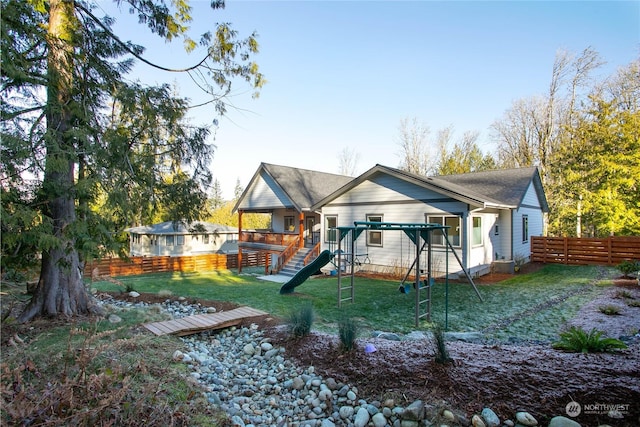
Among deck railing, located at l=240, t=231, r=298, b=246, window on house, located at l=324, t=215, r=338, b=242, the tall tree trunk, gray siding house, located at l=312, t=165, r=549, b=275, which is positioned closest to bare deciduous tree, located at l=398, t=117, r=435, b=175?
gray siding house, located at l=312, t=165, r=549, b=275

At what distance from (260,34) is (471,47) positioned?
8.24 meters

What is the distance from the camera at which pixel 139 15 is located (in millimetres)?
6742

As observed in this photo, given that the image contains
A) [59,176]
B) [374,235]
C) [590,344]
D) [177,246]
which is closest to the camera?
[590,344]

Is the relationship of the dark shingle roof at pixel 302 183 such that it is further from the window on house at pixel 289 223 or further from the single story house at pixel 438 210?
the window on house at pixel 289 223

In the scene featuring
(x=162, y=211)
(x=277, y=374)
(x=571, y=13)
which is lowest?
(x=277, y=374)

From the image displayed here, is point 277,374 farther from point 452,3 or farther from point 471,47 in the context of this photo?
point 471,47

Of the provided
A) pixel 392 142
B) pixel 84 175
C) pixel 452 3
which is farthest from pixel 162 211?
pixel 392 142

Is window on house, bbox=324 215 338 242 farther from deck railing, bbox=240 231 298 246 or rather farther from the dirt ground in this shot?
the dirt ground

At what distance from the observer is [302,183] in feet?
69.3

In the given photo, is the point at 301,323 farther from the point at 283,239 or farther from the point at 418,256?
the point at 283,239

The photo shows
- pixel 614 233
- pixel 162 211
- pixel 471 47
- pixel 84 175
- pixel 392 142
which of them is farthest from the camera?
pixel 392 142

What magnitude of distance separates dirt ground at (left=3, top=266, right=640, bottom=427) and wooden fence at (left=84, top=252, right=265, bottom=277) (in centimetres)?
1886

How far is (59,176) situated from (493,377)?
729cm

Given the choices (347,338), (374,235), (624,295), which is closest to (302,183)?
(374,235)
